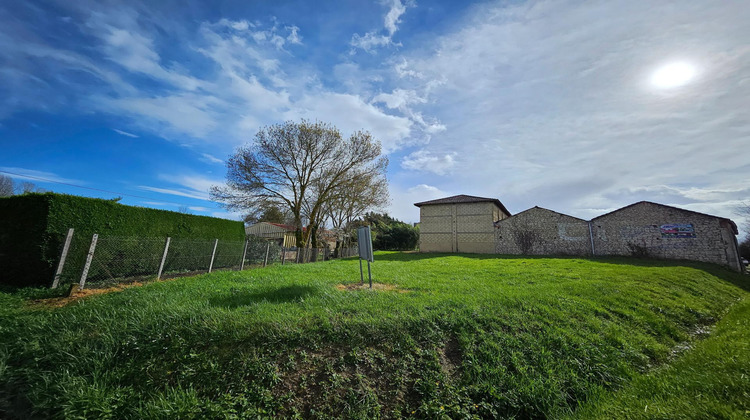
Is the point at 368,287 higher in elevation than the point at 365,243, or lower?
lower

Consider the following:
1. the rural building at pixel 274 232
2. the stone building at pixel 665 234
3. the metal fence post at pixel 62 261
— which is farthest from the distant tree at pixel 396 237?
the metal fence post at pixel 62 261

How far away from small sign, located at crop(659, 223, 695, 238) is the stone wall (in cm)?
1217

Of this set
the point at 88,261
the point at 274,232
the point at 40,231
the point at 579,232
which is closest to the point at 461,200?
the point at 579,232

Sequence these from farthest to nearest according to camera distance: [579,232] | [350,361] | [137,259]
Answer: [579,232] < [137,259] < [350,361]

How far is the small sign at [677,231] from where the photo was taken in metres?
19.7

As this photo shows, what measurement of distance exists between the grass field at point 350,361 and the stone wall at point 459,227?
70.9ft

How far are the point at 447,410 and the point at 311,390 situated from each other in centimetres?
153

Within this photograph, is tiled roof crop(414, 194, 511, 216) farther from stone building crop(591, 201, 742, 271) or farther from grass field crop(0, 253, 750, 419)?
grass field crop(0, 253, 750, 419)

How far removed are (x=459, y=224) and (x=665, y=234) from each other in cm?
1543

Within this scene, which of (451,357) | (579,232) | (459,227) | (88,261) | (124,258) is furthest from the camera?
(459,227)

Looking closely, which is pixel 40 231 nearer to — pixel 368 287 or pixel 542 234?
pixel 368 287

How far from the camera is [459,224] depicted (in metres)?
27.8

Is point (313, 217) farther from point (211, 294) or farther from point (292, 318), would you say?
point (292, 318)

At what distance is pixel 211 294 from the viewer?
5.76 metres
